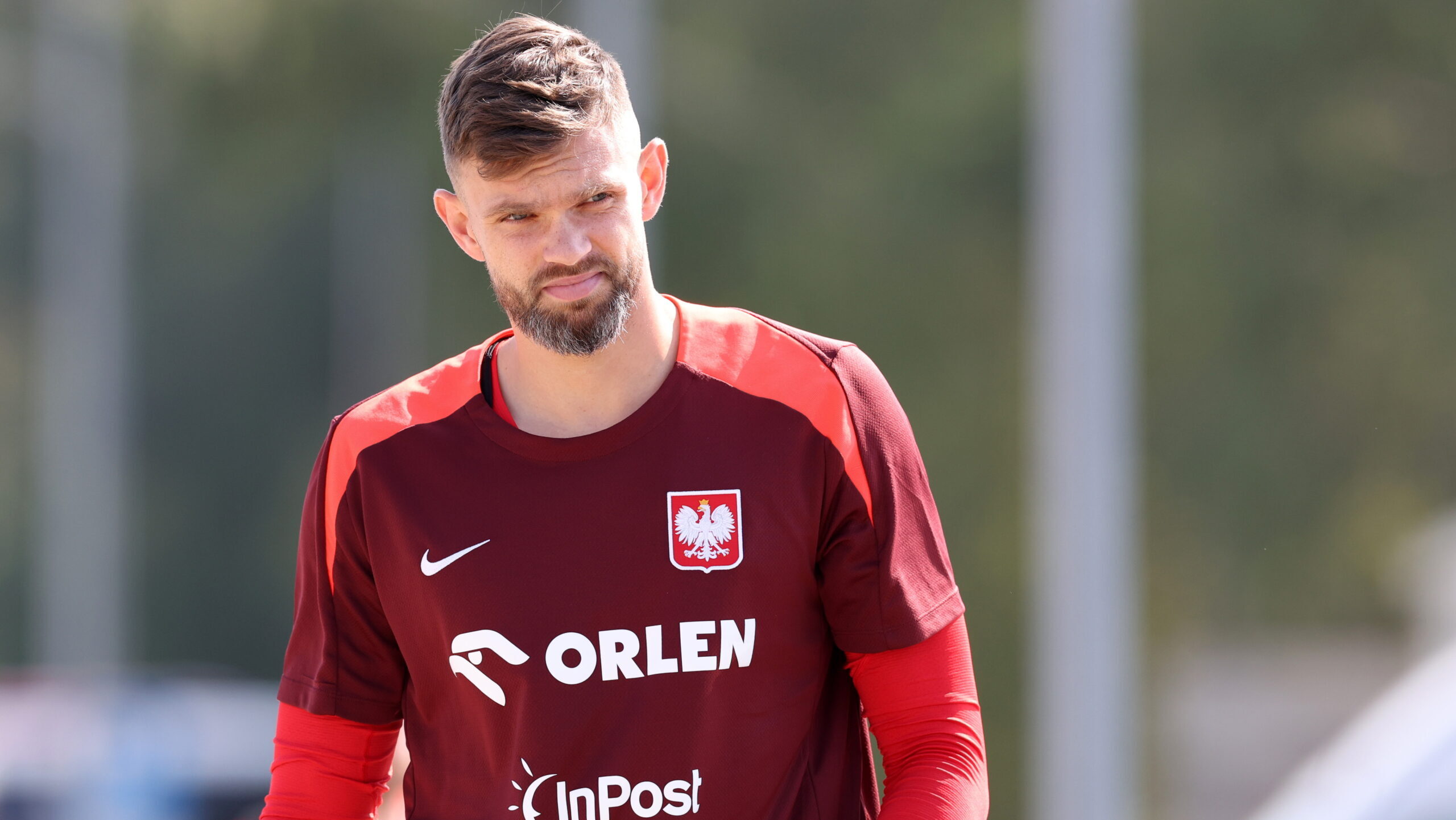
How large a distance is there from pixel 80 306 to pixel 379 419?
1378cm

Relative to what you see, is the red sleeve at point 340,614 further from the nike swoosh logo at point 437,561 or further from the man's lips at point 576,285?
the man's lips at point 576,285

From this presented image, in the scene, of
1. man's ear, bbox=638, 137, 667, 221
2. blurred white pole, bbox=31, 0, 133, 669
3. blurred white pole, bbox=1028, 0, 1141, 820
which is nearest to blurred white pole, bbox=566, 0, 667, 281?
blurred white pole, bbox=1028, 0, 1141, 820

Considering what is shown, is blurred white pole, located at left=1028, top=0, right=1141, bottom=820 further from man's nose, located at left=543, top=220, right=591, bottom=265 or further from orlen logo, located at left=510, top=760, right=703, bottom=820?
man's nose, located at left=543, top=220, right=591, bottom=265

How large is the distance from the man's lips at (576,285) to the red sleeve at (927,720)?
0.61 meters

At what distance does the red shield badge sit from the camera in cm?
229

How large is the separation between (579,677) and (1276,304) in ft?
23.3

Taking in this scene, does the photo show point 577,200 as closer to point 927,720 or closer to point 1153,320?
point 927,720

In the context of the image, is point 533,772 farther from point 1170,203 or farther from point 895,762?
point 1170,203

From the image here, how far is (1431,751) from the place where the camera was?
284 cm

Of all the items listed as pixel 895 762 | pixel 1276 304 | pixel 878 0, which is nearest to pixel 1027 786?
pixel 1276 304

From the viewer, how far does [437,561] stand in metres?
2.33

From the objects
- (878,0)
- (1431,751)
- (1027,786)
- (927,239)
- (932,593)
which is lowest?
(1027,786)

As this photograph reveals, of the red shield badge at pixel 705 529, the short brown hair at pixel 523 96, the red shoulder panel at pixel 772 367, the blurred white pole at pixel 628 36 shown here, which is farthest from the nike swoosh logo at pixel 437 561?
the blurred white pole at pixel 628 36

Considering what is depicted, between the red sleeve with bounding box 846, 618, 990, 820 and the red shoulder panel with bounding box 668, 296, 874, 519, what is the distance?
20 cm
